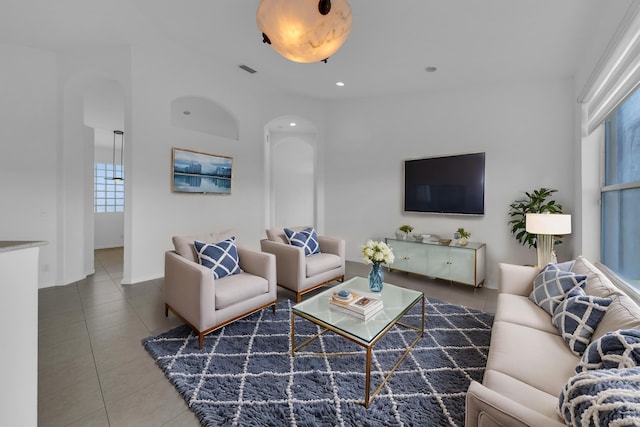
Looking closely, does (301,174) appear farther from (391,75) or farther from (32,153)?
(32,153)

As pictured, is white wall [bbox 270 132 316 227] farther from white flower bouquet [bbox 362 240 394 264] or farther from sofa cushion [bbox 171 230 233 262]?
white flower bouquet [bbox 362 240 394 264]

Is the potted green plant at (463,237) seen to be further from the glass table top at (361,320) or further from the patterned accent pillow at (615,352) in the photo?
the patterned accent pillow at (615,352)

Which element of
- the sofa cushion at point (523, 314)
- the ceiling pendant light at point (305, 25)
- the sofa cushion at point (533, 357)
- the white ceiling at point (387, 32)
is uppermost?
the white ceiling at point (387, 32)

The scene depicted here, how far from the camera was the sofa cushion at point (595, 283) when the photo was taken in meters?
1.63

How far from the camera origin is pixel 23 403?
119cm

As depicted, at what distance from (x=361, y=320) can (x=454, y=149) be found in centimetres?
319

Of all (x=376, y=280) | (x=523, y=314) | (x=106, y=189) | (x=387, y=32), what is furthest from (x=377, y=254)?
(x=106, y=189)

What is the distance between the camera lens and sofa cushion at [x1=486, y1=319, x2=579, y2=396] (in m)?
1.31

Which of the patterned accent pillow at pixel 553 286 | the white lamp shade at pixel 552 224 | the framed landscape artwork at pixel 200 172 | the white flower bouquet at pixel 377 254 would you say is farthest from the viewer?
the framed landscape artwork at pixel 200 172

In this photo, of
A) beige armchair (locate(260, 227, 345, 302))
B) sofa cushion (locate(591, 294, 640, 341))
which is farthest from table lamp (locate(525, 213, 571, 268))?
beige armchair (locate(260, 227, 345, 302))

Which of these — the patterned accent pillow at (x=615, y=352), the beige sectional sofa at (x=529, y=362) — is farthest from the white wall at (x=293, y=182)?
the patterned accent pillow at (x=615, y=352)

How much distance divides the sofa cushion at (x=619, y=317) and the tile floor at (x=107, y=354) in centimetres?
161

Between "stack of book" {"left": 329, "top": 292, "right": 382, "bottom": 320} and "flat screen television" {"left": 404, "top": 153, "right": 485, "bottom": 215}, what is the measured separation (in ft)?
8.53

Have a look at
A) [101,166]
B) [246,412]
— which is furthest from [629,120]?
[101,166]
